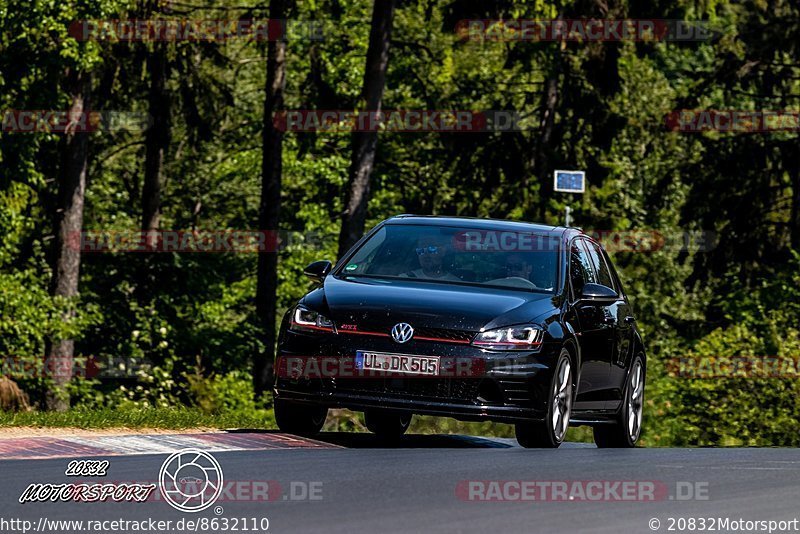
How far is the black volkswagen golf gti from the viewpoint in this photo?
1202 cm

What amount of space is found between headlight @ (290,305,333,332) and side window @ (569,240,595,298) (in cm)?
219

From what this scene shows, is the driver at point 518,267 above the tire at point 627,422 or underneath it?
above

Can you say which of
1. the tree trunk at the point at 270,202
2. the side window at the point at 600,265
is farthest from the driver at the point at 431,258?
the tree trunk at the point at 270,202

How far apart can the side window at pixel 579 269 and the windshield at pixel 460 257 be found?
0.74ft

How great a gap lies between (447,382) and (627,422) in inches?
136

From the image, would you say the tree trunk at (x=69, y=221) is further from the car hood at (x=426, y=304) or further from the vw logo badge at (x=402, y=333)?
the vw logo badge at (x=402, y=333)

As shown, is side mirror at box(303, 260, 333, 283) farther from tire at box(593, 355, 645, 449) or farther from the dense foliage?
the dense foliage

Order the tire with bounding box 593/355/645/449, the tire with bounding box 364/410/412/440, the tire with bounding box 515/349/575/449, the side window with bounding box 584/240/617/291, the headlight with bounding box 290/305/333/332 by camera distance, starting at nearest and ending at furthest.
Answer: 1. the headlight with bounding box 290/305/333/332
2. the tire with bounding box 515/349/575/449
3. the side window with bounding box 584/240/617/291
4. the tire with bounding box 593/355/645/449
5. the tire with bounding box 364/410/412/440

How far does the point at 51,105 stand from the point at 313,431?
17349mm

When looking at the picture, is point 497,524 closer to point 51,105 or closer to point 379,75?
point 379,75

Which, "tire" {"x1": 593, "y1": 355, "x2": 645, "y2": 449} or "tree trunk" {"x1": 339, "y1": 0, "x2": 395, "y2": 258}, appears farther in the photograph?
"tree trunk" {"x1": 339, "y1": 0, "x2": 395, "y2": 258}

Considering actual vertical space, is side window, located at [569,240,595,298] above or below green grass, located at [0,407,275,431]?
above

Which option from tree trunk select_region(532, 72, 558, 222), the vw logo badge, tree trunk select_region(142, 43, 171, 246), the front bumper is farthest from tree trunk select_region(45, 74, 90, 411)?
the vw logo badge

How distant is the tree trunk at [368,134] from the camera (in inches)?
1045
